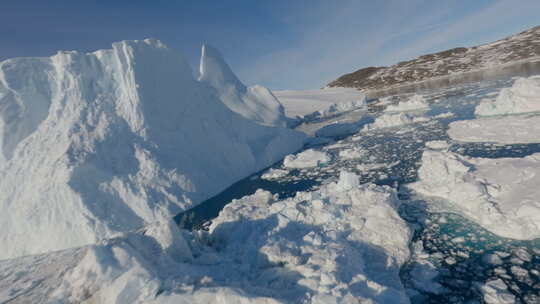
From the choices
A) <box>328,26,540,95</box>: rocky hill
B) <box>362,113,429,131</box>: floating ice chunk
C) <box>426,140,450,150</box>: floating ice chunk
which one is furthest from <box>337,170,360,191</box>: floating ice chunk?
<box>328,26,540,95</box>: rocky hill

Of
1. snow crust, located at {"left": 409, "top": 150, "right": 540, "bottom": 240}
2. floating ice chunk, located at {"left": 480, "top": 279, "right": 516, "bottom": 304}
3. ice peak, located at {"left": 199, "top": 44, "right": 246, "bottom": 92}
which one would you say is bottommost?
floating ice chunk, located at {"left": 480, "top": 279, "right": 516, "bottom": 304}

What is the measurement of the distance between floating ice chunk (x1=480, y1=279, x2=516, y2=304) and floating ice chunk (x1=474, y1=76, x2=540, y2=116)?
1367cm

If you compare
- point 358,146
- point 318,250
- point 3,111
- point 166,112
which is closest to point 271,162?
point 358,146

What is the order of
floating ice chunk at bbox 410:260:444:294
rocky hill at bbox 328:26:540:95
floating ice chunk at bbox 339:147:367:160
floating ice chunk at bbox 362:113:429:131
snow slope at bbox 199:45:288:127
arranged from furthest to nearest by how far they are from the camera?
1. rocky hill at bbox 328:26:540:95
2. snow slope at bbox 199:45:288:127
3. floating ice chunk at bbox 362:113:429:131
4. floating ice chunk at bbox 339:147:367:160
5. floating ice chunk at bbox 410:260:444:294

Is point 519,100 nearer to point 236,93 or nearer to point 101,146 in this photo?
point 236,93

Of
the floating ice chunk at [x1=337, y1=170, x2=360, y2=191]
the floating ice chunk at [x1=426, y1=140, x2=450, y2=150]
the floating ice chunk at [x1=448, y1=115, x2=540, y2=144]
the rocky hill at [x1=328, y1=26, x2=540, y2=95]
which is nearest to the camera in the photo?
the floating ice chunk at [x1=337, y1=170, x2=360, y2=191]

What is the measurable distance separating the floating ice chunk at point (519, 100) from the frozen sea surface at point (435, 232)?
339 cm

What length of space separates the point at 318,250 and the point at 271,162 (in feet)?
Answer: 33.7

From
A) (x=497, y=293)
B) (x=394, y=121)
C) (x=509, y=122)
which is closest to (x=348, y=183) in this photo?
(x=497, y=293)

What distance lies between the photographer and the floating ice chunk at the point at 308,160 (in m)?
13.3

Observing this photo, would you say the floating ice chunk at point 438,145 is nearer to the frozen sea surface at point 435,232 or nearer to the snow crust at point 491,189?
the frozen sea surface at point 435,232

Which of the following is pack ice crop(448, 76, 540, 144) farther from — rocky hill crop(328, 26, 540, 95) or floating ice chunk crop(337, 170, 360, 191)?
rocky hill crop(328, 26, 540, 95)

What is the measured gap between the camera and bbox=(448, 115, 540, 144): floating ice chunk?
33.5 ft

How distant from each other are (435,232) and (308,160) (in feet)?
26.0
